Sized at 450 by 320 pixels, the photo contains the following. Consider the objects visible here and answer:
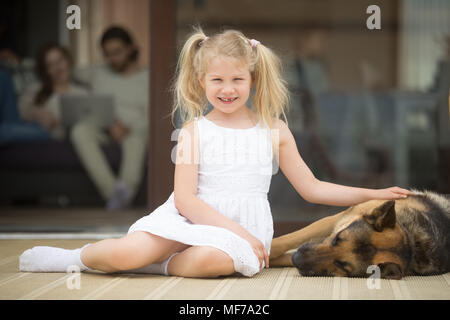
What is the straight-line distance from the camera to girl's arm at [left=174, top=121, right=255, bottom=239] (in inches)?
87.4

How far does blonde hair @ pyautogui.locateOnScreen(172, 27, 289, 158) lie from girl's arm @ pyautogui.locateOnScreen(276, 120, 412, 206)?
55mm

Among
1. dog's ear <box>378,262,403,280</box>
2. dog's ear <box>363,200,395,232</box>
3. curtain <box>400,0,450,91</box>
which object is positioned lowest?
dog's ear <box>378,262,403,280</box>

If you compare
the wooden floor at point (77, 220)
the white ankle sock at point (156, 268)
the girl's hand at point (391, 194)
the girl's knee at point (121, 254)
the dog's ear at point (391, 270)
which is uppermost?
the girl's hand at point (391, 194)

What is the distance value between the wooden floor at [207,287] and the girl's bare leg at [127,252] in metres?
0.04

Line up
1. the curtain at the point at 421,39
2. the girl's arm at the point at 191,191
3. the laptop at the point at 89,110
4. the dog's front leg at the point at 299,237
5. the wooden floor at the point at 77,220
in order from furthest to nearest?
the curtain at the point at 421,39 < the laptop at the point at 89,110 < the wooden floor at the point at 77,220 < the dog's front leg at the point at 299,237 < the girl's arm at the point at 191,191

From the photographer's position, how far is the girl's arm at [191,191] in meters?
2.22

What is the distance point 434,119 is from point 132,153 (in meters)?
2.38

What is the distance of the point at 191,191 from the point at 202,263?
283mm

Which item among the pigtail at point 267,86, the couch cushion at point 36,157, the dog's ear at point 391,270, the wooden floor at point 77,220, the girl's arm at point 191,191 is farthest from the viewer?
the couch cushion at point 36,157

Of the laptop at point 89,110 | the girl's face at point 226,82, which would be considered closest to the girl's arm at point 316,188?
the girl's face at point 226,82

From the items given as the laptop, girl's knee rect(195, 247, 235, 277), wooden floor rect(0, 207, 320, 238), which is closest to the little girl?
girl's knee rect(195, 247, 235, 277)

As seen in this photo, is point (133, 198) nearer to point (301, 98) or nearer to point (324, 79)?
point (301, 98)

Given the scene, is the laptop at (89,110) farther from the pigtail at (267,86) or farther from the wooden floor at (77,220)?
the pigtail at (267,86)

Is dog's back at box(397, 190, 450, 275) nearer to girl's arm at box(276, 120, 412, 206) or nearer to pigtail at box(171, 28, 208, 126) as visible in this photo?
girl's arm at box(276, 120, 412, 206)
